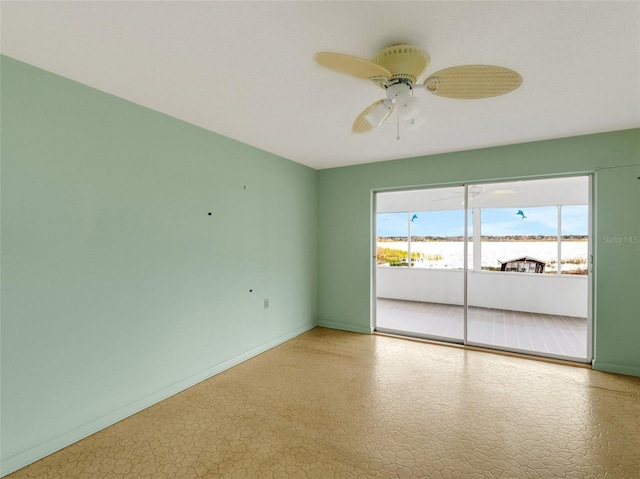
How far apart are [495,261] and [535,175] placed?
120 centimetres

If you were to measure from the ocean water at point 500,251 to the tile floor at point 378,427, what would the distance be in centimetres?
130

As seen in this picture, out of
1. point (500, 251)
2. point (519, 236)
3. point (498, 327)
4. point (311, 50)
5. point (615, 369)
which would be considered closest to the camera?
point (311, 50)

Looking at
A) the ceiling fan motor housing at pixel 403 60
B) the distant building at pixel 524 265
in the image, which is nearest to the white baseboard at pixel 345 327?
the distant building at pixel 524 265

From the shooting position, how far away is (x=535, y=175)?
11.6ft

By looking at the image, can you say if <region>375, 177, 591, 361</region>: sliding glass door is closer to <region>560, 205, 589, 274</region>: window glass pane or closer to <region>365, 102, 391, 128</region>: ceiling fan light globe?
<region>560, 205, 589, 274</region>: window glass pane

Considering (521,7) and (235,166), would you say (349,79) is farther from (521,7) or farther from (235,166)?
(235,166)

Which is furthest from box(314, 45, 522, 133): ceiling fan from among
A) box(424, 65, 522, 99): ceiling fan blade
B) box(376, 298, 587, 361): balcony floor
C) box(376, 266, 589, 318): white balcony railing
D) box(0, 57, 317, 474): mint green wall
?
box(376, 298, 587, 361): balcony floor

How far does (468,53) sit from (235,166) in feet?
8.12

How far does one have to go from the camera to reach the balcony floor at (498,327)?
379 cm

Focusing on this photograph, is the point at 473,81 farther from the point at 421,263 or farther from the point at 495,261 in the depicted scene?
the point at 421,263

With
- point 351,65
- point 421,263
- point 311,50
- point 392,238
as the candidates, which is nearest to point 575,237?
point 421,263

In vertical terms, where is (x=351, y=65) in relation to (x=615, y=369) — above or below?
above

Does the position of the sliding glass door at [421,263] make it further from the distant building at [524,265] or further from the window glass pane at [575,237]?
the window glass pane at [575,237]

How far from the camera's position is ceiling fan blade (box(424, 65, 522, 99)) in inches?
63.1
